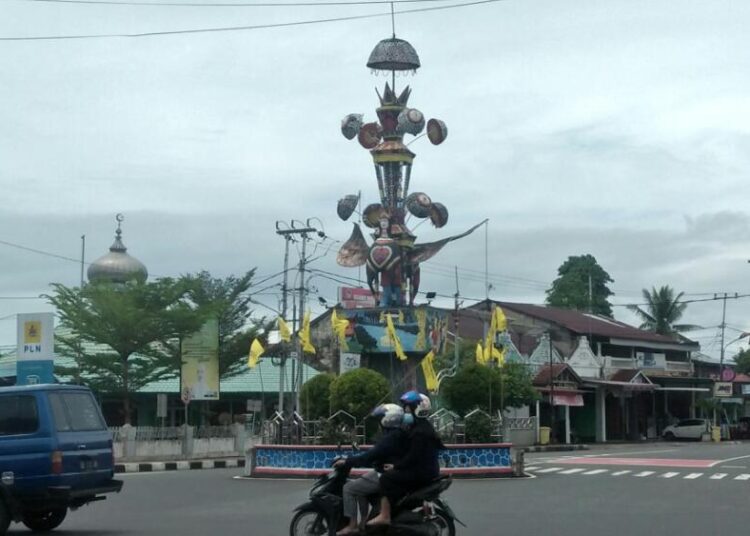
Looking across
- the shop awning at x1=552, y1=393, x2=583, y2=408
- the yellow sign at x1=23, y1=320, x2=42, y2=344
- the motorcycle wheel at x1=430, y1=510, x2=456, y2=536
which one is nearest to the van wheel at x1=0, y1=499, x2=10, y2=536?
the motorcycle wheel at x1=430, y1=510, x2=456, y2=536

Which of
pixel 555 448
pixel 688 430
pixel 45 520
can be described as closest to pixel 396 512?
pixel 45 520

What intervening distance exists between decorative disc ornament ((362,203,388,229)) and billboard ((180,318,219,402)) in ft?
49.7

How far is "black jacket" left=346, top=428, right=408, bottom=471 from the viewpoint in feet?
38.5

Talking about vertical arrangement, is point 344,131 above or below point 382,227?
above

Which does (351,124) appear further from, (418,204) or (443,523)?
(443,523)

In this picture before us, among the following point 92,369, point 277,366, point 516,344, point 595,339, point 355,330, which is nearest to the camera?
point 92,369

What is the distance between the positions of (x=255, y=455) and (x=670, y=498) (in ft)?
35.3

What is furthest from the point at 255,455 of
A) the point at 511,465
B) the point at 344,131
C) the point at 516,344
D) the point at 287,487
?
the point at 516,344

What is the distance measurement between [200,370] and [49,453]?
24.7 m

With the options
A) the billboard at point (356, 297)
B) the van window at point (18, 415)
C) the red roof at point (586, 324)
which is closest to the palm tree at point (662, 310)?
the red roof at point (586, 324)

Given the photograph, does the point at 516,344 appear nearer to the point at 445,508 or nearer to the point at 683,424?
the point at 683,424

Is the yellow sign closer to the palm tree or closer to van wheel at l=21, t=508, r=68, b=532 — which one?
van wheel at l=21, t=508, r=68, b=532

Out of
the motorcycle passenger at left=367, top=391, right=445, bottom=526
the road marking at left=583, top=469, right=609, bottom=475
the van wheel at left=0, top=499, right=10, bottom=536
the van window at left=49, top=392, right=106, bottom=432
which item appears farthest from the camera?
the road marking at left=583, top=469, right=609, bottom=475

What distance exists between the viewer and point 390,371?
174ft
